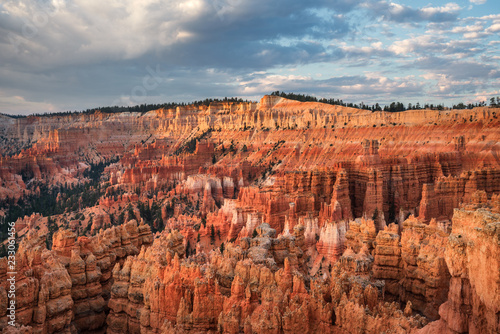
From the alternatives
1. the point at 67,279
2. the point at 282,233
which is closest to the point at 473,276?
the point at 67,279

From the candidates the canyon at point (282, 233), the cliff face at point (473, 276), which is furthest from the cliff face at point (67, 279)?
the cliff face at point (473, 276)

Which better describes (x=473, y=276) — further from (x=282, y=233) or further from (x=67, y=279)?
(x=282, y=233)

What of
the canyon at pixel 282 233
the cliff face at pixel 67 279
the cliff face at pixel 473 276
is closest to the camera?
the cliff face at pixel 473 276

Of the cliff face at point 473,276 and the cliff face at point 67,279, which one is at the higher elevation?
the cliff face at point 473,276

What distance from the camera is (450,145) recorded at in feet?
172

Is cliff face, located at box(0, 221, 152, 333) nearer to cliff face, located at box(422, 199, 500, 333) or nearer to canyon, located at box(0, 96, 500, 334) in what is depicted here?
canyon, located at box(0, 96, 500, 334)

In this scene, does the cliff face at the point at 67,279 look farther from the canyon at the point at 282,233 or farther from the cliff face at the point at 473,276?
the cliff face at the point at 473,276

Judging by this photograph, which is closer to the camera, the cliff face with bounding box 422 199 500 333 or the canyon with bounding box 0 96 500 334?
the cliff face with bounding box 422 199 500 333

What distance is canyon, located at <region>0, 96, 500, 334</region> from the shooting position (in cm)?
1096

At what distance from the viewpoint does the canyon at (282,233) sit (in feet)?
36.0

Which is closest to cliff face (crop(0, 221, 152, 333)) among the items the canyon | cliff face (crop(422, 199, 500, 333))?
the canyon

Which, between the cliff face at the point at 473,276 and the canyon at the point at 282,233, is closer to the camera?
the cliff face at the point at 473,276

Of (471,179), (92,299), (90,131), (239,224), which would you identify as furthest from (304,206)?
(90,131)

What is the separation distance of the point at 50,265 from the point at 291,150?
6804cm
